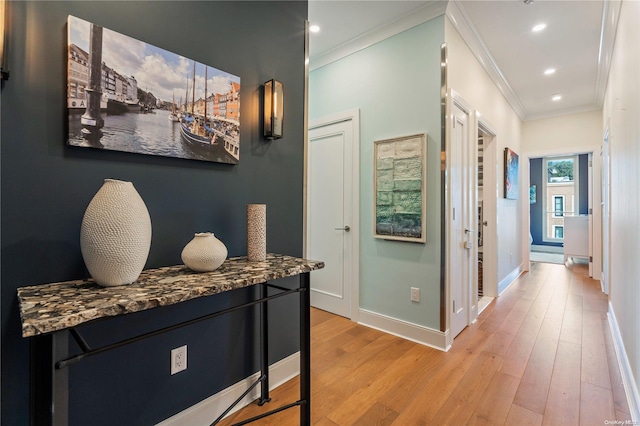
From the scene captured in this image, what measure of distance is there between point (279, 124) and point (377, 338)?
6.53ft

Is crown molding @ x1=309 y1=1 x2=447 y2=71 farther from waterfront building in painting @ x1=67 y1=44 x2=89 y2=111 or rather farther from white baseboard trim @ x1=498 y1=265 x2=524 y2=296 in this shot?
white baseboard trim @ x1=498 y1=265 x2=524 y2=296

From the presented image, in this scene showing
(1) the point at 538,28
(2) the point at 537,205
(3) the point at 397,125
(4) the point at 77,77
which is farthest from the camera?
(2) the point at 537,205

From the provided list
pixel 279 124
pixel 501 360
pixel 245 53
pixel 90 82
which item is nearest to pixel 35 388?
pixel 90 82

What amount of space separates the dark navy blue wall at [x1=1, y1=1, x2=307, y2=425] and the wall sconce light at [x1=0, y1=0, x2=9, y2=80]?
0.08 ft

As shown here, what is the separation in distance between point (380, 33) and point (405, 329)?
2.76 meters

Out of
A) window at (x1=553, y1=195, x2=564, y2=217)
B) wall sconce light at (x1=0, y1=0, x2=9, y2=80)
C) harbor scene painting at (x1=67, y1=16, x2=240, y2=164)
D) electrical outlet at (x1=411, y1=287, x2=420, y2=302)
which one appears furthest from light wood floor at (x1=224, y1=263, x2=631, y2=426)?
window at (x1=553, y1=195, x2=564, y2=217)

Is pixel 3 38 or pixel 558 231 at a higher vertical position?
pixel 3 38

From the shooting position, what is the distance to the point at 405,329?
2.58 metres

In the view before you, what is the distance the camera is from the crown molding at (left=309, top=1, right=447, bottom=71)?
7.88ft

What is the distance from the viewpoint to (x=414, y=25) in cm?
254

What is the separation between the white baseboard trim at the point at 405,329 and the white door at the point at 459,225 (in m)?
0.21

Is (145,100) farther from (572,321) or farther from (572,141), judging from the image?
(572,141)

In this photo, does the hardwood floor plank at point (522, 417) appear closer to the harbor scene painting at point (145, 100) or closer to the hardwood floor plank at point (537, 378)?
the hardwood floor plank at point (537, 378)

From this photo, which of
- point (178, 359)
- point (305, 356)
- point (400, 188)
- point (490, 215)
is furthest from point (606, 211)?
point (178, 359)
